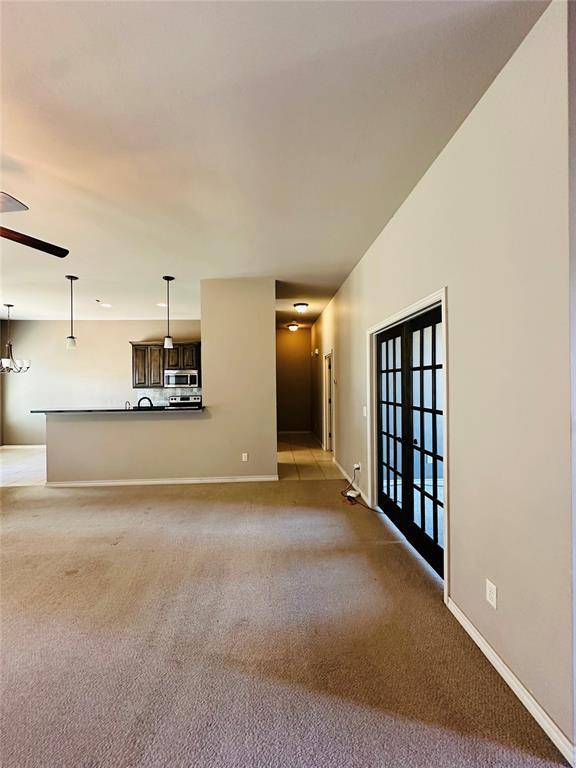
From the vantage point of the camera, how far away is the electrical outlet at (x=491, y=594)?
1.84 m

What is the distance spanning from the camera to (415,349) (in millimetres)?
3100

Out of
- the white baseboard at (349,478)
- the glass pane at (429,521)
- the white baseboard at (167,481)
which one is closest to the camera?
the glass pane at (429,521)

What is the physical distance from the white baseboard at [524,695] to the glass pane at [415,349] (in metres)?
1.73

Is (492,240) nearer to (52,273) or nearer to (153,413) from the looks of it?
(153,413)

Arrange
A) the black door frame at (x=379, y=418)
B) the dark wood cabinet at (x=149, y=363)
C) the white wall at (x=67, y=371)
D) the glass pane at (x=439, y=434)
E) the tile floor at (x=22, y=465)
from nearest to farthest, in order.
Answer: the black door frame at (x=379, y=418)
the glass pane at (x=439, y=434)
the tile floor at (x=22, y=465)
the dark wood cabinet at (x=149, y=363)
the white wall at (x=67, y=371)

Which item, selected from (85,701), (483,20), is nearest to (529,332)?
(483,20)

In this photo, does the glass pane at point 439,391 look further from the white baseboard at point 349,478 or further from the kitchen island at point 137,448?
the kitchen island at point 137,448

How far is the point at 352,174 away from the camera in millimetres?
2648

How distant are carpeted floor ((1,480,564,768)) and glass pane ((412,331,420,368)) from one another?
60.8 inches

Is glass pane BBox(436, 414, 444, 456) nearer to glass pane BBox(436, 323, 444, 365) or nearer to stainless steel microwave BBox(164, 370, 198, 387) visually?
glass pane BBox(436, 323, 444, 365)

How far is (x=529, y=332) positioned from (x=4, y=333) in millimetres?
10148

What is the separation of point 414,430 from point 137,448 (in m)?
3.88

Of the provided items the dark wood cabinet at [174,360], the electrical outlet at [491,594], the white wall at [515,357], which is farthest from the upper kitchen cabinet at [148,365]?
the electrical outlet at [491,594]

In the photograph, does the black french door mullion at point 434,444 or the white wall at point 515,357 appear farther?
the black french door mullion at point 434,444
